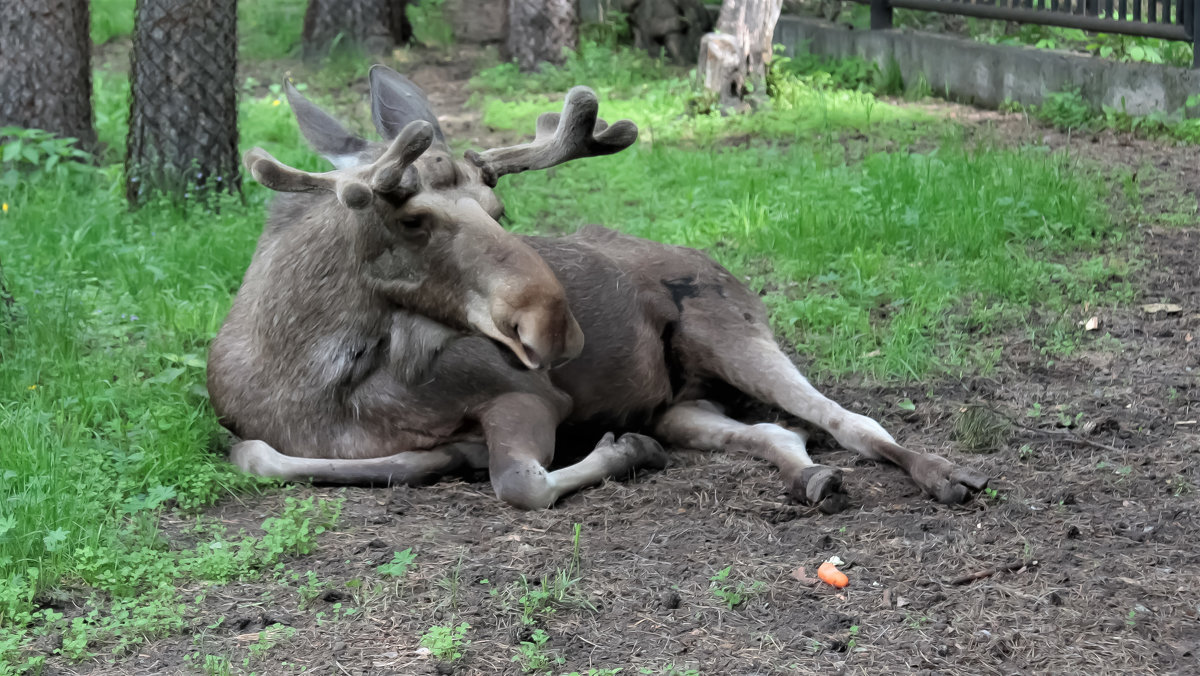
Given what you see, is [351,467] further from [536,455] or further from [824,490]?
[824,490]

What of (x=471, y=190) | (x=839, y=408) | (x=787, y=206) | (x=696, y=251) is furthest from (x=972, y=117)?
(x=471, y=190)

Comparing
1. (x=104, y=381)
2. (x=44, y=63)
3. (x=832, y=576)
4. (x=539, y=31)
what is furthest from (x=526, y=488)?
(x=539, y=31)

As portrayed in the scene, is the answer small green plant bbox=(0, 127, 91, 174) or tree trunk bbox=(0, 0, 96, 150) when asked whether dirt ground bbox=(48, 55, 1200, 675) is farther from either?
tree trunk bbox=(0, 0, 96, 150)

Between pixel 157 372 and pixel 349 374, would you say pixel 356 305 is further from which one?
pixel 157 372

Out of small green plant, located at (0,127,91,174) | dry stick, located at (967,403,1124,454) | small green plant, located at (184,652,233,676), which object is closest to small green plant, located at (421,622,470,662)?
small green plant, located at (184,652,233,676)

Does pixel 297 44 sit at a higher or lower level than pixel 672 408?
higher

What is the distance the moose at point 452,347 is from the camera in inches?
192

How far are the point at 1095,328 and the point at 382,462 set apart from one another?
382cm

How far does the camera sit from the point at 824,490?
16.2 ft

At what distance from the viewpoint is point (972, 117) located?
12.0 meters

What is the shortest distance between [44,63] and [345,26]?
6977 millimetres

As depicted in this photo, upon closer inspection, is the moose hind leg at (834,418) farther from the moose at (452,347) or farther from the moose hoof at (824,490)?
the moose hoof at (824,490)

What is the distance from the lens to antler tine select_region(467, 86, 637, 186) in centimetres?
524

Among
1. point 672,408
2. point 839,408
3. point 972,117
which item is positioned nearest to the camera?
point 839,408
